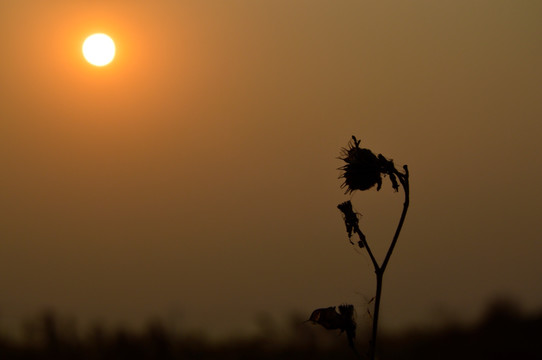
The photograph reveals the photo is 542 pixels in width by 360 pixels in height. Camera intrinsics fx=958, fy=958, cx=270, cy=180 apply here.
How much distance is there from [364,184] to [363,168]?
2.4 inches

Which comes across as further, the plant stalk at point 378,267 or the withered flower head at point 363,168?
the withered flower head at point 363,168

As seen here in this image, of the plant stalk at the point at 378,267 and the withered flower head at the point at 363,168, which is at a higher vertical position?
the withered flower head at the point at 363,168

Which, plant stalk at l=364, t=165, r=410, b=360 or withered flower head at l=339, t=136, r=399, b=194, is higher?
withered flower head at l=339, t=136, r=399, b=194

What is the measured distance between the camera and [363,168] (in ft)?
12.1

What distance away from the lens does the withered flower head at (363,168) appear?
3568mm

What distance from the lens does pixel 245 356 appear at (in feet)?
31.7

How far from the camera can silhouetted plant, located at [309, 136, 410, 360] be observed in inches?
120

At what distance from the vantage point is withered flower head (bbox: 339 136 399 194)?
11.7 ft

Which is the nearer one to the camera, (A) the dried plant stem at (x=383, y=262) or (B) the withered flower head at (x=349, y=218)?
(A) the dried plant stem at (x=383, y=262)

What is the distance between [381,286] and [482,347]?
606 centimetres

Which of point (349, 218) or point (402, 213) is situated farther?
point (349, 218)

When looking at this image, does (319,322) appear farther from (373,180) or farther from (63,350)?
(63,350)

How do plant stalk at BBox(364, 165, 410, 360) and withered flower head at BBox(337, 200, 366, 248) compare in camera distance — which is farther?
withered flower head at BBox(337, 200, 366, 248)

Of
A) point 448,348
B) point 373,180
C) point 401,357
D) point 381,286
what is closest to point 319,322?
point 381,286
